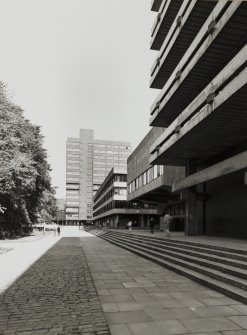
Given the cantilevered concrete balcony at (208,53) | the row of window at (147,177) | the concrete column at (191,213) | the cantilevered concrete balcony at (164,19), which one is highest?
the cantilevered concrete balcony at (164,19)

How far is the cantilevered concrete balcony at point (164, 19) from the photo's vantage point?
24509 mm

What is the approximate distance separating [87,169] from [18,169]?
15586 cm

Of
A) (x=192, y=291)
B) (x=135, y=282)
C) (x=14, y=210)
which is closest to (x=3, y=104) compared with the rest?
(x=14, y=210)

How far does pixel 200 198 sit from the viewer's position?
2311 cm

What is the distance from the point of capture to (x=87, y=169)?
595 ft

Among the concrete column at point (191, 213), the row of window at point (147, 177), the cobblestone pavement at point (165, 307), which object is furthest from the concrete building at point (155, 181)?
the cobblestone pavement at point (165, 307)

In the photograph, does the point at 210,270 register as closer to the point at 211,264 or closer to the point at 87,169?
the point at 211,264

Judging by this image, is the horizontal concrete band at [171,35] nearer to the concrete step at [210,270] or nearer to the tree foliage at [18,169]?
the tree foliage at [18,169]

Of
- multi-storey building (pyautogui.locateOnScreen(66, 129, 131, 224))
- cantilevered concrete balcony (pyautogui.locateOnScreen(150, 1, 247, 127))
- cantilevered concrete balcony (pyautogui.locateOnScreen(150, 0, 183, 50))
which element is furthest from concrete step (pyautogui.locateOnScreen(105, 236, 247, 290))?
multi-storey building (pyautogui.locateOnScreen(66, 129, 131, 224))

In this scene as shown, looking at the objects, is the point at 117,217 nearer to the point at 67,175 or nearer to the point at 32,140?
the point at 32,140

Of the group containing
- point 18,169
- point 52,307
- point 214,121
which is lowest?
point 52,307

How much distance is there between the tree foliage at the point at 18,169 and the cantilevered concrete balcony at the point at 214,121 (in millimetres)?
10796

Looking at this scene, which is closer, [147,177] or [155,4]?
[155,4]

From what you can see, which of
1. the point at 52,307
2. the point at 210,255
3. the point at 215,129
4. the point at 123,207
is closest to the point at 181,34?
the point at 215,129
